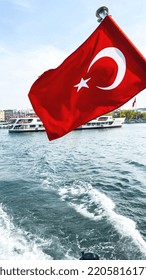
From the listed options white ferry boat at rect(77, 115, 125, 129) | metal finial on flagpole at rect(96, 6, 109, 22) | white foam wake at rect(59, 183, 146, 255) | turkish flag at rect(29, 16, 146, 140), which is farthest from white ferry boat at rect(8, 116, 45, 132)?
metal finial on flagpole at rect(96, 6, 109, 22)

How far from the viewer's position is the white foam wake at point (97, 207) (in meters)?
12.2

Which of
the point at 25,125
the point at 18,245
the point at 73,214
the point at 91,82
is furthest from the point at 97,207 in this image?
the point at 25,125

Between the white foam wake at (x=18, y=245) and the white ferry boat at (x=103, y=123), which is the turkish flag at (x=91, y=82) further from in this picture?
the white ferry boat at (x=103, y=123)

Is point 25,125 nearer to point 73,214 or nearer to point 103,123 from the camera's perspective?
point 103,123

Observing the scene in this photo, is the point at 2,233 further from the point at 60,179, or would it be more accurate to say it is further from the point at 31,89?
the point at 60,179

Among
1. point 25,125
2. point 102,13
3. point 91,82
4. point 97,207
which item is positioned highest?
point 102,13

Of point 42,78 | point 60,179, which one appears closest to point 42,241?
point 42,78

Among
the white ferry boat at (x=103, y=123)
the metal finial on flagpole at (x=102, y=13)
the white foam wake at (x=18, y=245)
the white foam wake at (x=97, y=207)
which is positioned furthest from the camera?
the white ferry boat at (x=103, y=123)

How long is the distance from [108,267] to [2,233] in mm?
8215

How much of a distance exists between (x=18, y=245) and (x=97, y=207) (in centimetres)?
579

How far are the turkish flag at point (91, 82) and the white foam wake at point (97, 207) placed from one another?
7.48 m

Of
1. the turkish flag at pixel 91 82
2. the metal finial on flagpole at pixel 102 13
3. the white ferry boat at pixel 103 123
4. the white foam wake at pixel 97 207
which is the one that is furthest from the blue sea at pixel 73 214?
the white ferry boat at pixel 103 123

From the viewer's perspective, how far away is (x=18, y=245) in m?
11.6

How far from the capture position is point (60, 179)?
77.6 ft
